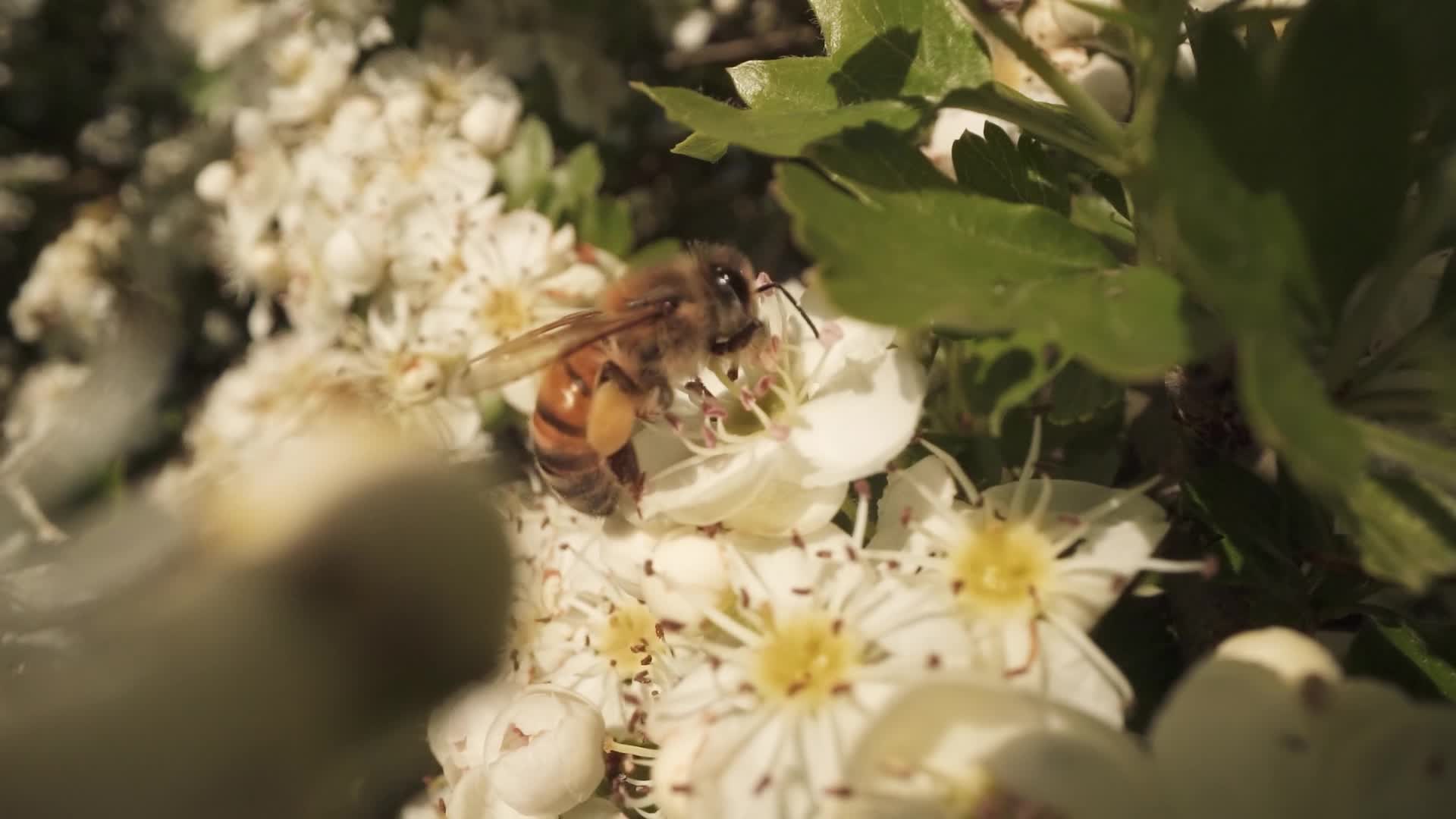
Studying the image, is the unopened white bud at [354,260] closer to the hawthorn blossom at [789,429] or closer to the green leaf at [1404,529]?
the hawthorn blossom at [789,429]

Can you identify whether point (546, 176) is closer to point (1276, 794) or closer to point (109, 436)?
point (109, 436)

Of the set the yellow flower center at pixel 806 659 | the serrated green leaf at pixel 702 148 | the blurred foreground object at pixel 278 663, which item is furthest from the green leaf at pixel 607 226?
the blurred foreground object at pixel 278 663

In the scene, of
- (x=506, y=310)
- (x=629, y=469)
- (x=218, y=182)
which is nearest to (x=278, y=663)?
(x=629, y=469)

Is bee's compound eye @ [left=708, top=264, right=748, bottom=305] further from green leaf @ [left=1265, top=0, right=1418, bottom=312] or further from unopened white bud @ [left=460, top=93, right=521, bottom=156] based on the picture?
unopened white bud @ [left=460, top=93, right=521, bottom=156]

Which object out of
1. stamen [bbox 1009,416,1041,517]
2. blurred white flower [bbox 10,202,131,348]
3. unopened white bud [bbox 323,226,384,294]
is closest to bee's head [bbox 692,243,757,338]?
stamen [bbox 1009,416,1041,517]

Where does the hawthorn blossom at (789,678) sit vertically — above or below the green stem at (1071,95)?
below

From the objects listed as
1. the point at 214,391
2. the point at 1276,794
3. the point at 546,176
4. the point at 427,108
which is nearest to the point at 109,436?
the point at 214,391
